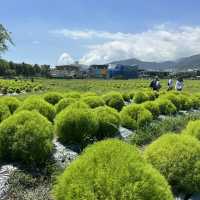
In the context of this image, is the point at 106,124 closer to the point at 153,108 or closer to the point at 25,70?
the point at 153,108

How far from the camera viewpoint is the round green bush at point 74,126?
10094 mm

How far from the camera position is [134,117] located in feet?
45.6

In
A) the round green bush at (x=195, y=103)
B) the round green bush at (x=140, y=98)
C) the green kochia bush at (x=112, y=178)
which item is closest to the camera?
the green kochia bush at (x=112, y=178)

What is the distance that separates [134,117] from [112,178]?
9.05 meters

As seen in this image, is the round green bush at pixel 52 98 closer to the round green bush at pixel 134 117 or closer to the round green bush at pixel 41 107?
the round green bush at pixel 134 117

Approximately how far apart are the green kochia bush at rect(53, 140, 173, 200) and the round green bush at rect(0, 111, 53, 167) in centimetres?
280

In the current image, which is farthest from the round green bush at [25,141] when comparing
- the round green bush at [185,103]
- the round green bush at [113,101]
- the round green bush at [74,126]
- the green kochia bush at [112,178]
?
the round green bush at [185,103]

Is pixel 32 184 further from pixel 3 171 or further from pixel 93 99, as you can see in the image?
pixel 93 99

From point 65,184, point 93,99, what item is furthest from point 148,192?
point 93,99

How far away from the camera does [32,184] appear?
7.36 m

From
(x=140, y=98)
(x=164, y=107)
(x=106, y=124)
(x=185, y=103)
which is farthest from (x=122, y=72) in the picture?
(x=106, y=124)

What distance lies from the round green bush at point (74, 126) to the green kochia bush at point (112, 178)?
4.71 meters

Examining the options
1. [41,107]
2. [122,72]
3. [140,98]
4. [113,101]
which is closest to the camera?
[41,107]

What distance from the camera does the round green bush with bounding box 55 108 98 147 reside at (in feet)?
33.1
